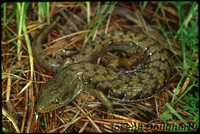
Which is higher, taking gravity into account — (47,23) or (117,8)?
(117,8)

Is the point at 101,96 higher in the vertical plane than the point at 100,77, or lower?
lower

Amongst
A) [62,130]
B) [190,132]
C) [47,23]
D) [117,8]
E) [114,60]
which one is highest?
[117,8]

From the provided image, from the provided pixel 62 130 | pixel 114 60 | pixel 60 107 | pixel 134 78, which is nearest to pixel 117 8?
pixel 114 60

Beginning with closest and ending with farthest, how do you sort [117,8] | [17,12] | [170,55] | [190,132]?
[190,132]
[17,12]
[170,55]
[117,8]

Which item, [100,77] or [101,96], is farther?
[100,77]

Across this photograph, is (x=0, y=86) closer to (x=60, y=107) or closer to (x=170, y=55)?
(x=60, y=107)

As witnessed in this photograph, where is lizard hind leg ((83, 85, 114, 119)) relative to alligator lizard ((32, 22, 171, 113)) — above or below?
below

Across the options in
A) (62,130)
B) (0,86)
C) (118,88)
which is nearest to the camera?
(62,130)

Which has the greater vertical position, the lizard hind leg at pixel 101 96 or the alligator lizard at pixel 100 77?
the alligator lizard at pixel 100 77
